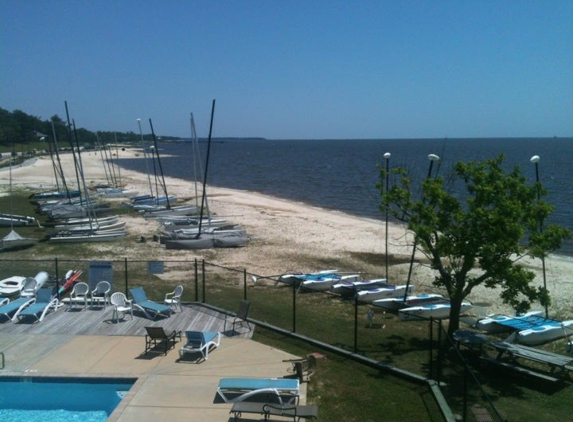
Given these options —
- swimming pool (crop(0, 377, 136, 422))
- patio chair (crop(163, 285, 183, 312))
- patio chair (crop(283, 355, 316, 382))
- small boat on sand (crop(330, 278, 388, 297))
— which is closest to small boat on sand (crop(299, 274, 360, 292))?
small boat on sand (crop(330, 278, 388, 297))

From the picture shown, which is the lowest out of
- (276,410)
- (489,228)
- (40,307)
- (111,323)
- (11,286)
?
(111,323)

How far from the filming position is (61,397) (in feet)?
39.7

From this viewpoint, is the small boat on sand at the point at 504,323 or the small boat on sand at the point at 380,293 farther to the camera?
the small boat on sand at the point at 380,293

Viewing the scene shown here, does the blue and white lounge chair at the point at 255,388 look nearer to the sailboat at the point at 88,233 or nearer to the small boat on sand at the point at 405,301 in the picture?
the small boat on sand at the point at 405,301

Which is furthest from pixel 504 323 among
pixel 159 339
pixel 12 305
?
pixel 12 305

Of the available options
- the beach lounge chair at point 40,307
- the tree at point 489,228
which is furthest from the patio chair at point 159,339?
the tree at point 489,228

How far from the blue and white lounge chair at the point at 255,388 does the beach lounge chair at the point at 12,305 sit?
27.7 feet

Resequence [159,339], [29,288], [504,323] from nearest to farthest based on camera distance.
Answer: [159,339] → [504,323] → [29,288]

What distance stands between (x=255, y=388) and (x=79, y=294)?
953cm

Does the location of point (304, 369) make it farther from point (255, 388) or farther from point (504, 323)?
point (504, 323)

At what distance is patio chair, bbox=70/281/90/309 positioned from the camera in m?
17.3

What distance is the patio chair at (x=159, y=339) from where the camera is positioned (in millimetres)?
13352

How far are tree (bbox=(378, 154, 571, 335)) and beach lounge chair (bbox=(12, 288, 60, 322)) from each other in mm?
10489

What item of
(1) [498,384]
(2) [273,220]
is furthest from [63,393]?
(2) [273,220]
